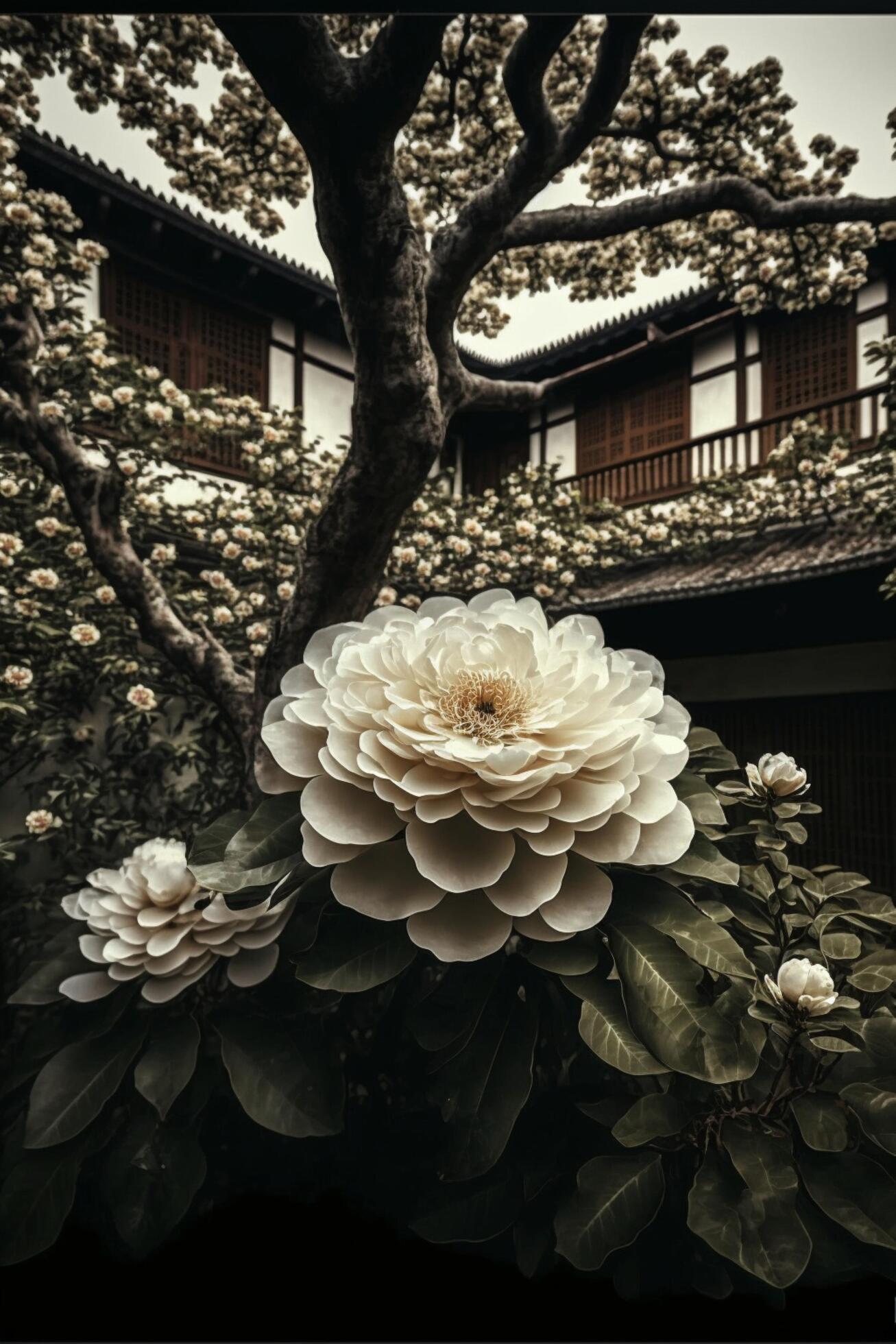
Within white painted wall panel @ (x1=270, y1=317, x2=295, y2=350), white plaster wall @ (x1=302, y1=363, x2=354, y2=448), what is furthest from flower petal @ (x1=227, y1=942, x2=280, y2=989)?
white painted wall panel @ (x1=270, y1=317, x2=295, y2=350)

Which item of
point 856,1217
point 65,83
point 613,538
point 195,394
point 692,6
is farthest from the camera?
point 613,538

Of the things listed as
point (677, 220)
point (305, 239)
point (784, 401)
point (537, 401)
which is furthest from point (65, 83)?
point (784, 401)

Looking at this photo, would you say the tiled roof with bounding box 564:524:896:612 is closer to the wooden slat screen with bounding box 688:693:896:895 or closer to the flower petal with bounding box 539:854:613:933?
the wooden slat screen with bounding box 688:693:896:895

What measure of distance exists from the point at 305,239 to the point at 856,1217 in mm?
1338

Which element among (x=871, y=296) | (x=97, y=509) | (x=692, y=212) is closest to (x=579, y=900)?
(x=97, y=509)

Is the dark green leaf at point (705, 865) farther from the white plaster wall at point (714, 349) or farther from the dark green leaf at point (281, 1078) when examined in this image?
the white plaster wall at point (714, 349)

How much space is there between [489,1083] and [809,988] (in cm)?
21

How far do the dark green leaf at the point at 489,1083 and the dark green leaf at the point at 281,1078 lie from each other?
3.2 inches

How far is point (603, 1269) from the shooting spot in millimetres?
521

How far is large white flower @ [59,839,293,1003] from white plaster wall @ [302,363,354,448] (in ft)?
3.28

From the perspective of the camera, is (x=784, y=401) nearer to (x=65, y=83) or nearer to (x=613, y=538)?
(x=613, y=538)

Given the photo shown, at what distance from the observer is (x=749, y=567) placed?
1.51 meters

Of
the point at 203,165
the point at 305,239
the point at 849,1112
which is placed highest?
the point at 203,165

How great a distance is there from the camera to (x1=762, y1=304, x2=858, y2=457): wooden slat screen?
1.34 metres
